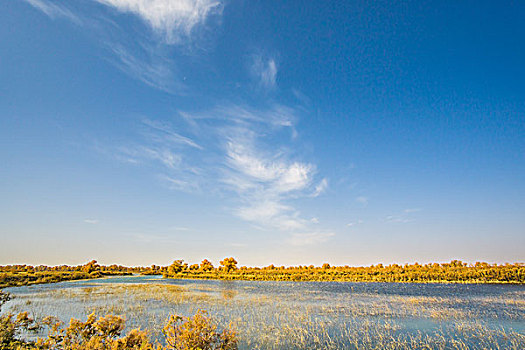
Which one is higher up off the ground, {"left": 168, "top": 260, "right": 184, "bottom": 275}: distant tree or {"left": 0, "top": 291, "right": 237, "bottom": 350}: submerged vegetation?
{"left": 168, "top": 260, "right": 184, "bottom": 275}: distant tree

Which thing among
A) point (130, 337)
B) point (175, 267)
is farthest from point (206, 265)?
point (130, 337)

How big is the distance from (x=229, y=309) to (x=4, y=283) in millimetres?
68147

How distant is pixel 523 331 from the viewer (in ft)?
57.2

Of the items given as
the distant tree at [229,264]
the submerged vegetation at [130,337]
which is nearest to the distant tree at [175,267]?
the distant tree at [229,264]

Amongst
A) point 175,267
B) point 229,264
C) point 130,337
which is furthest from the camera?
point 229,264

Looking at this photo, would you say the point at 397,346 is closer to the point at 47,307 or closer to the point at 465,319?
the point at 465,319

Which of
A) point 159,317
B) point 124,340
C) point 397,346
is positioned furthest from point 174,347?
point 159,317

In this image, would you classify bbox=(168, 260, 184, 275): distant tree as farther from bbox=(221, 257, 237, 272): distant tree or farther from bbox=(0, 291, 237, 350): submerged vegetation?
bbox=(0, 291, 237, 350): submerged vegetation

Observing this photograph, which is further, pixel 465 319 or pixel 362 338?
pixel 465 319

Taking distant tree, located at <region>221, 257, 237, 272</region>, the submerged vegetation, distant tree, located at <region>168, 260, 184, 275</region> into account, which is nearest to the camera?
the submerged vegetation

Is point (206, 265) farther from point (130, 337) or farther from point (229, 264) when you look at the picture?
point (130, 337)

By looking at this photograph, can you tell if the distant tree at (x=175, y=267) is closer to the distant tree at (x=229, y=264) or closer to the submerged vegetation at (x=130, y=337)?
the distant tree at (x=229, y=264)

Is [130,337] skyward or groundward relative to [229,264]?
groundward

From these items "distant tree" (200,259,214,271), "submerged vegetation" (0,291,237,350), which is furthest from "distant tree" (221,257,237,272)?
"submerged vegetation" (0,291,237,350)
